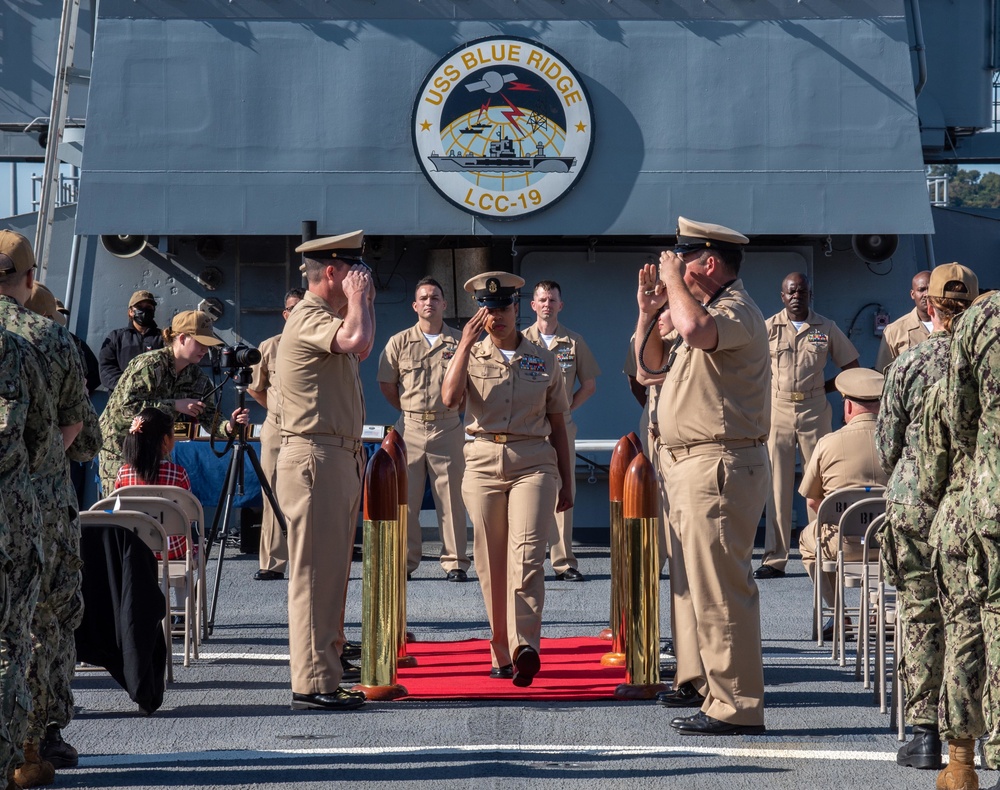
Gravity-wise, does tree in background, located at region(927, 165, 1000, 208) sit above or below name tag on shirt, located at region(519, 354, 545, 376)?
above

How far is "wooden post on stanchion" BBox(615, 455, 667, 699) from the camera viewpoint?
6559 mm

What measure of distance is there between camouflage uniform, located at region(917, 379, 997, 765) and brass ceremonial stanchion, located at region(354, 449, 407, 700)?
2614 mm

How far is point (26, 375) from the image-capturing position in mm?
4605

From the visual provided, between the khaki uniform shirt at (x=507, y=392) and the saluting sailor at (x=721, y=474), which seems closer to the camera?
the saluting sailor at (x=721, y=474)

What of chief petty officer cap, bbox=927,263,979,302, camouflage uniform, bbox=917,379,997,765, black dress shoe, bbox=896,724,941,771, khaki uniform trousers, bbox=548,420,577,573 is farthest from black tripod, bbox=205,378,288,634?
camouflage uniform, bbox=917,379,997,765

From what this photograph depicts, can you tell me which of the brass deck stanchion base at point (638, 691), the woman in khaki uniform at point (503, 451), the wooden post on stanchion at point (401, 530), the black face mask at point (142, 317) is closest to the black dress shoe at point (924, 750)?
the brass deck stanchion base at point (638, 691)

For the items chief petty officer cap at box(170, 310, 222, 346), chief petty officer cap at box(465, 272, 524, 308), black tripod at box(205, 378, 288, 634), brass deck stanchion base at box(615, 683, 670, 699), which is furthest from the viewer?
chief petty officer cap at box(170, 310, 222, 346)

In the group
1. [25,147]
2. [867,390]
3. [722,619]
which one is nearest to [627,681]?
[722,619]

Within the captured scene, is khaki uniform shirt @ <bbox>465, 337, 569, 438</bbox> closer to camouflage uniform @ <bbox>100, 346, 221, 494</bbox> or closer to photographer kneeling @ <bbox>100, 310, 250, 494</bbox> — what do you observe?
photographer kneeling @ <bbox>100, 310, 250, 494</bbox>

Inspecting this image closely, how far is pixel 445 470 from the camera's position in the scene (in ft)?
33.6

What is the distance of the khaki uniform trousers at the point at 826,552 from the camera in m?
7.37

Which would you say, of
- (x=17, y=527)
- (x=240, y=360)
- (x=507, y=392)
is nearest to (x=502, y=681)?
(x=507, y=392)

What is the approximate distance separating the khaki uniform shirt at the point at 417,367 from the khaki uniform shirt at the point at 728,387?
14.6ft

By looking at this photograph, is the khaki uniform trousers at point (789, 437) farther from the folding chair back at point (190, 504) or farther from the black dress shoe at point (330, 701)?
the black dress shoe at point (330, 701)
